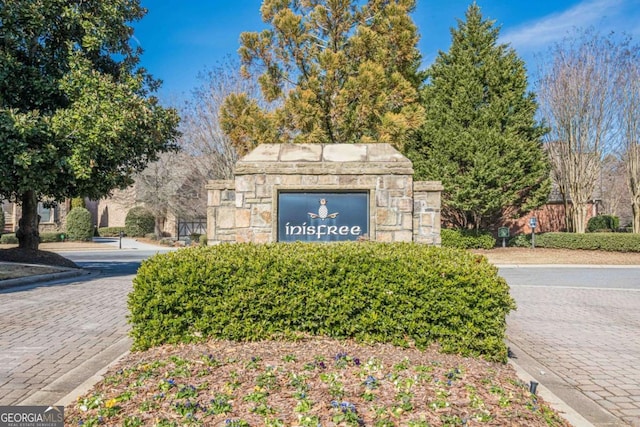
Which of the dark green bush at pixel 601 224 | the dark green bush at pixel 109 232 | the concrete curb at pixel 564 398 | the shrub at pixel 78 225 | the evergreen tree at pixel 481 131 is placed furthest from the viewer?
the dark green bush at pixel 109 232

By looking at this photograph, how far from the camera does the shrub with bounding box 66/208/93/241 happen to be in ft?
98.2

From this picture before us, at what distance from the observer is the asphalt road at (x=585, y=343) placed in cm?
375

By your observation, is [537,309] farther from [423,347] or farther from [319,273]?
[319,273]

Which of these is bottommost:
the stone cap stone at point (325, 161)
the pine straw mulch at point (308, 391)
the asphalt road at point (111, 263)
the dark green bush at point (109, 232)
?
the asphalt road at point (111, 263)

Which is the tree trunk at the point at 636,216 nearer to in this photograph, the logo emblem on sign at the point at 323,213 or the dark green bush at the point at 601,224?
the dark green bush at the point at 601,224

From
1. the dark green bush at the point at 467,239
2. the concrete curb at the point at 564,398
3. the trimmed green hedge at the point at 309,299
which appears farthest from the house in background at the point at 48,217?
the concrete curb at the point at 564,398

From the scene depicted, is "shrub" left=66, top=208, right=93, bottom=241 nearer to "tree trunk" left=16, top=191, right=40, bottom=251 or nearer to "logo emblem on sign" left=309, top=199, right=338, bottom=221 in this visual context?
"tree trunk" left=16, top=191, right=40, bottom=251

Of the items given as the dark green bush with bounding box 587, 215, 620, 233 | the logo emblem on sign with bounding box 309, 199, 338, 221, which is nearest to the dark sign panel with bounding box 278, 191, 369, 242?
the logo emblem on sign with bounding box 309, 199, 338, 221

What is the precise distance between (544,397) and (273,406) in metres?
2.30

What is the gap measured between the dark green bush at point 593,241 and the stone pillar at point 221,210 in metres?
17.7

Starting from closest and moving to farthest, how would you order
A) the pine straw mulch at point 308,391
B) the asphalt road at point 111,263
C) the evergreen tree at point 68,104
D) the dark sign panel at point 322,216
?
the pine straw mulch at point 308,391 → the dark sign panel at point 322,216 → the evergreen tree at point 68,104 → the asphalt road at point 111,263

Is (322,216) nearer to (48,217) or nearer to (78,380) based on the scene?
(78,380)

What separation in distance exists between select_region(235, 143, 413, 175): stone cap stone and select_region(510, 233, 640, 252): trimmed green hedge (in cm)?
1588

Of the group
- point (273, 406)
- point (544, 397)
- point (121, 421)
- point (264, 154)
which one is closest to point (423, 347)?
point (544, 397)
